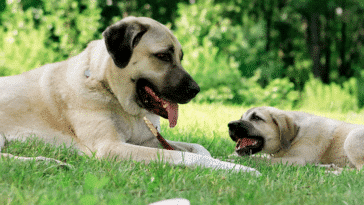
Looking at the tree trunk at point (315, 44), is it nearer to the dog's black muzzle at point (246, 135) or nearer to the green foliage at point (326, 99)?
the green foliage at point (326, 99)

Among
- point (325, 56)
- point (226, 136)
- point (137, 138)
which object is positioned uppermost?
point (137, 138)

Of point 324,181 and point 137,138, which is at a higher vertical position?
point 324,181

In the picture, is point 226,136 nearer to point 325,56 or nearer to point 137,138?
point 137,138

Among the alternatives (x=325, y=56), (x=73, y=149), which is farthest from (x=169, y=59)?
(x=325, y=56)

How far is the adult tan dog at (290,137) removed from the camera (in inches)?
164

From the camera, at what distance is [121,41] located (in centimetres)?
321

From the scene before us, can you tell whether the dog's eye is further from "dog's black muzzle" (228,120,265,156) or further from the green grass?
the green grass

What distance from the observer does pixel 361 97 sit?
13.8 metres

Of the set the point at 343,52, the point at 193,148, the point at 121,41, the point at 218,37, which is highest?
→ the point at 121,41

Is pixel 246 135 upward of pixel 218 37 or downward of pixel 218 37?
upward

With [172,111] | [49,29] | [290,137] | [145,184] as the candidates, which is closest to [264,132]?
[290,137]

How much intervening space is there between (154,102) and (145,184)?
1.20 metres

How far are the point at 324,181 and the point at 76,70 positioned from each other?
7.51 feet

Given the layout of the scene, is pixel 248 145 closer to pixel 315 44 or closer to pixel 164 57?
pixel 164 57
